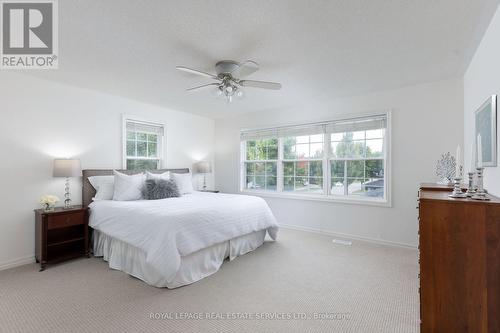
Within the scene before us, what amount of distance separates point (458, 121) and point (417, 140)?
522 mm

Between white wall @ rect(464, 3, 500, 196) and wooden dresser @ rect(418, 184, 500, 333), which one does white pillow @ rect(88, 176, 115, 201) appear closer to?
wooden dresser @ rect(418, 184, 500, 333)

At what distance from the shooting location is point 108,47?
99.3 inches

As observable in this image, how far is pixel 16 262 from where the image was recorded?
316cm

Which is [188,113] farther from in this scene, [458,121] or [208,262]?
[458,121]

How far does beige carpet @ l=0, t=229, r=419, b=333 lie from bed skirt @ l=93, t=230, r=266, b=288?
0.09 m

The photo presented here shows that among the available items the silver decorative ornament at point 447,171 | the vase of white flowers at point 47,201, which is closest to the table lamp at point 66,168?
the vase of white flowers at point 47,201

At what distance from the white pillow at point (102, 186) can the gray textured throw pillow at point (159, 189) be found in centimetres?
49

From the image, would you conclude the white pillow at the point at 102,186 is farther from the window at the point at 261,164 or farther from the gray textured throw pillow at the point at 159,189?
the window at the point at 261,164

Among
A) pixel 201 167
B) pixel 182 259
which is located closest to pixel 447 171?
Result: pixel 182 259

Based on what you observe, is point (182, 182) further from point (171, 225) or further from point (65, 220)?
point (171, 225)

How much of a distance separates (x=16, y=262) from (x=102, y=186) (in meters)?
1.32

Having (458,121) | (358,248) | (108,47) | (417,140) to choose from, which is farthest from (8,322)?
(458,121)

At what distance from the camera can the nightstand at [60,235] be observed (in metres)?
3.04

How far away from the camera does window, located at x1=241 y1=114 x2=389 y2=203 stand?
416 centimetres
